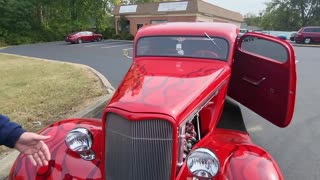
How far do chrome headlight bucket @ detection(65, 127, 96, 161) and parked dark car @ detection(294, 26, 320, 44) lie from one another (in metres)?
32.9

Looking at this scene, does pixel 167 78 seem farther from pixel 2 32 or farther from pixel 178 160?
pixel 2 32

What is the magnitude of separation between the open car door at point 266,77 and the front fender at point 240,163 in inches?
50.1

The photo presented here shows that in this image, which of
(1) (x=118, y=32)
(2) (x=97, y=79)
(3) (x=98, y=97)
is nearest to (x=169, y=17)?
(1) (x=118, y=32)

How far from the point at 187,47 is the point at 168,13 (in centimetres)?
3350

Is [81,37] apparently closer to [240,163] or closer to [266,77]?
A: [266,77]

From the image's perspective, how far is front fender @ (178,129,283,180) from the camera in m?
3.27

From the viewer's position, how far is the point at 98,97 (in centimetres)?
836

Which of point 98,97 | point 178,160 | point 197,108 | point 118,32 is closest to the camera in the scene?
point 178,160

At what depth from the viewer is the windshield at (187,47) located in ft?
16.2

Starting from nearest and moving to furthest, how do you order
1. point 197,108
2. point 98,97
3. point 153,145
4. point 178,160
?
point 153,145 → point 178,160 → point 197,108 → point 98,97

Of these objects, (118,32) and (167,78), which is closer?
(167,78)

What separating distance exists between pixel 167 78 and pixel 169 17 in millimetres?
34674

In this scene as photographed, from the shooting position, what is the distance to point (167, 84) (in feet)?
12.4

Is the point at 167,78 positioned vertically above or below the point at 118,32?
above
